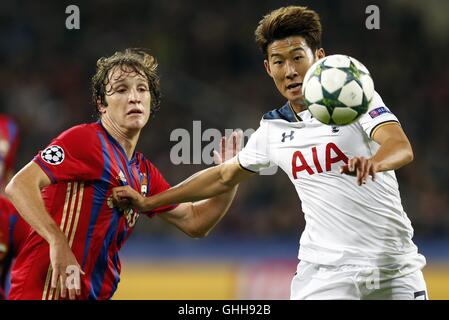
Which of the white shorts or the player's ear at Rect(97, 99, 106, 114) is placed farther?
the player's ear at Rect(97, 99, 106, 114)

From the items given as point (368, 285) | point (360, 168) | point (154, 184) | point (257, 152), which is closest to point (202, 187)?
point (154, 184)

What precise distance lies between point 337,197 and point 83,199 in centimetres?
156

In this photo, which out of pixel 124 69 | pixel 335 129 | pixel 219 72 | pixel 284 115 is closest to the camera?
pixel 335 129

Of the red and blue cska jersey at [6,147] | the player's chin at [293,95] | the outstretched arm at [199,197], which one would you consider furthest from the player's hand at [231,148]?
the red and blue cska jersey at [6,147]

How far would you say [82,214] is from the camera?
5.21 meters

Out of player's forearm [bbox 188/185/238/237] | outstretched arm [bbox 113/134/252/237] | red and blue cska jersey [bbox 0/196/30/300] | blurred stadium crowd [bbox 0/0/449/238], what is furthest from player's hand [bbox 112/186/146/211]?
blurred stadium crowd [bbox 0/0/449/238]

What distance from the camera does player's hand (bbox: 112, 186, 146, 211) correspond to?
5312 mm

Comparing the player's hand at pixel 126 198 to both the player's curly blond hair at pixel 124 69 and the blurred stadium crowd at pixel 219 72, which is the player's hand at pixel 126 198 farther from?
the blurred stadium crowd at pixel 219 72

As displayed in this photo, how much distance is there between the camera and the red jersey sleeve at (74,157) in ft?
16.9

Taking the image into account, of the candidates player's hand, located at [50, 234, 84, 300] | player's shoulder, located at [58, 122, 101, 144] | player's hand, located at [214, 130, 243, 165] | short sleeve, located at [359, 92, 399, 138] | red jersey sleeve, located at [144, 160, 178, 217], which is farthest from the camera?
player's hand, located at [214, 130, 243, 165]

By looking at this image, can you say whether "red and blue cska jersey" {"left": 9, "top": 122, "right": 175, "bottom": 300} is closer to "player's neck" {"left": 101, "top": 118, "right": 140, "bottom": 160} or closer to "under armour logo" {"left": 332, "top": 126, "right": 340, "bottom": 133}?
"player's neck" {"left": 101, "top": 118, "right": 140, "bottom": 160}

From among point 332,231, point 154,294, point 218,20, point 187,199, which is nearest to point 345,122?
point 332,231

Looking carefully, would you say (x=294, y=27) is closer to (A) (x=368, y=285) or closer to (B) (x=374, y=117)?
(B) (x=374, y=117)

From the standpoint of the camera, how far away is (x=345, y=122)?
4.61m
